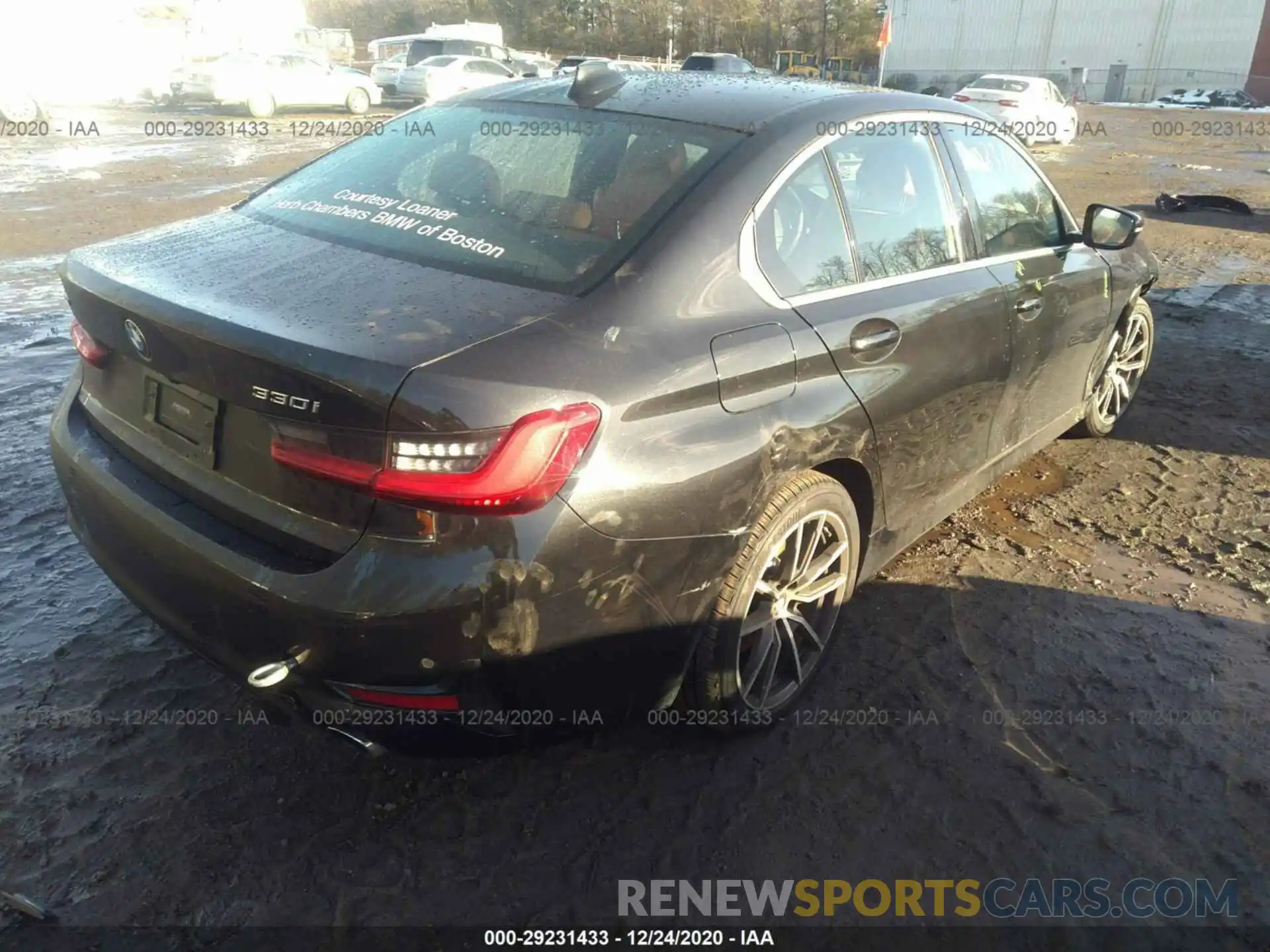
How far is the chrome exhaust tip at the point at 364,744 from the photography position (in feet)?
6.79

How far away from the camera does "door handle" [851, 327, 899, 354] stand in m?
2.55

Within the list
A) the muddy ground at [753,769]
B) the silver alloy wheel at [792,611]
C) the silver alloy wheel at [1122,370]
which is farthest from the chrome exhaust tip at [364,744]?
the silver alloy wheel at [1122,370]

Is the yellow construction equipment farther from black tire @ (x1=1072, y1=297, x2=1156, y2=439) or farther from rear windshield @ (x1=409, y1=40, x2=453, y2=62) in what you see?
black tire @ (x1=1072, y1=297, x2=1156, y2=439)

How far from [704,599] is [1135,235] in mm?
2819

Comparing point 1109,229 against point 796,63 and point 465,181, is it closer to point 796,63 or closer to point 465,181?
point 465,181

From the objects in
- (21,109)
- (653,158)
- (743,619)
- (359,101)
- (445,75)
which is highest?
(653,158)

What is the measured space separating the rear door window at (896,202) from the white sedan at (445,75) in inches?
888

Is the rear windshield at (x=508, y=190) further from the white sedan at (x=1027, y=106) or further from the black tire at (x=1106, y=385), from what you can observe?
the white sedan at (x=1027, y=106)

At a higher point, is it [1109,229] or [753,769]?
[1109,229]

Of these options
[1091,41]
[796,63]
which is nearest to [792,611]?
[796,63]

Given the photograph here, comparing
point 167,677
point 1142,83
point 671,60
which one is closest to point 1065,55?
point 1142,83

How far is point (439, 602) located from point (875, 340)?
1504mm

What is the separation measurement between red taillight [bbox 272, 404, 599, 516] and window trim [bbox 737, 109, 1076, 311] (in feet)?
2.65

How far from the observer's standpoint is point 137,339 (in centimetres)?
214
